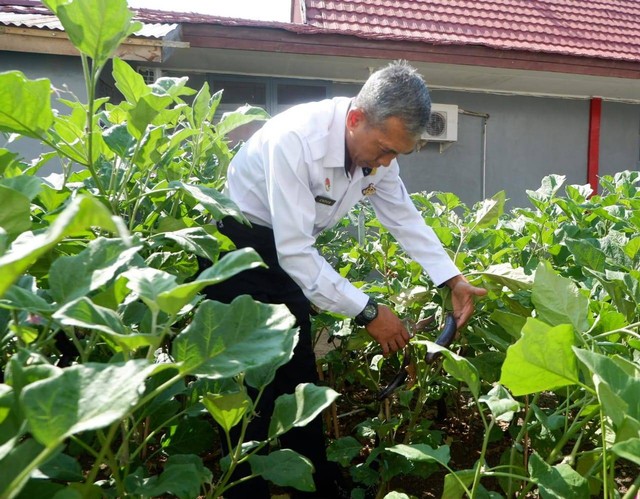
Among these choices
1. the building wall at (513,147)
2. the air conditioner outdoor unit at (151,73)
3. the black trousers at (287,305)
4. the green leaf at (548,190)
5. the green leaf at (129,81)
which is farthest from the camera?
the building wall at (513,147)

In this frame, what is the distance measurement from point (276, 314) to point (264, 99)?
7.85 metres

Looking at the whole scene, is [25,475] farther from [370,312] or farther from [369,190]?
[369,190]

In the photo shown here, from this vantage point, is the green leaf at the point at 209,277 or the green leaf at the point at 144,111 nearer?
the green leaf at the point at 209,277

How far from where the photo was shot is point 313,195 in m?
2.45

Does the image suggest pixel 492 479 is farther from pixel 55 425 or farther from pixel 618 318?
pixel 55 425

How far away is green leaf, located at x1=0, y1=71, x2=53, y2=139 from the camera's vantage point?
45.7 inches

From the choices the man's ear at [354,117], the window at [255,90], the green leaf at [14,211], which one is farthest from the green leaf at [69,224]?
the window at [255,90]

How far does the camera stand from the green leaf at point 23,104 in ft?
3.81

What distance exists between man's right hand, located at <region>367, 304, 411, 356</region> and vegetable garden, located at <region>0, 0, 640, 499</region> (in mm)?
86

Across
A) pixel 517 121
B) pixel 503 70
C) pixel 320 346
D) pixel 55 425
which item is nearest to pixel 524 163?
pixel 517 121

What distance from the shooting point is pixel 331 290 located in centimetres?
221

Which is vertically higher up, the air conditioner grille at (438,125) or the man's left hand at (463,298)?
the man's left hand at (463,298)

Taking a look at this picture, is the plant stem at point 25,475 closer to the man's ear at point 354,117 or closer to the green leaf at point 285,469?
the green leaf at point 285,469

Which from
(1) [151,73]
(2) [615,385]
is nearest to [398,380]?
(2) [615,385]
